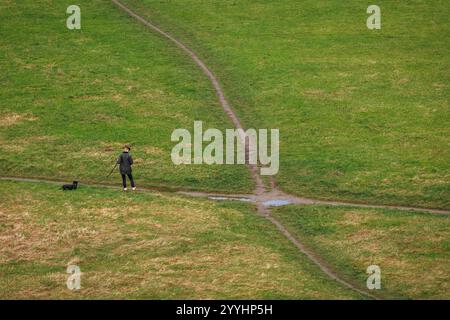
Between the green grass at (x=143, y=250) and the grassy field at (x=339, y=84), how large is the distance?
754 centimetres

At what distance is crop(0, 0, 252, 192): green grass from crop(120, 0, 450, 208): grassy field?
3.62m

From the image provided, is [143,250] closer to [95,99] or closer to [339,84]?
[95,99]

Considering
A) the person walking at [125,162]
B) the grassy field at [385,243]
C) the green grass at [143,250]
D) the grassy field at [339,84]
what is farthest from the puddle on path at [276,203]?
the person walking at [125,162]

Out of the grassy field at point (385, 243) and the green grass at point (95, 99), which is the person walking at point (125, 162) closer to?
the green grass at point (95, 99)

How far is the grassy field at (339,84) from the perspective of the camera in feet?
144

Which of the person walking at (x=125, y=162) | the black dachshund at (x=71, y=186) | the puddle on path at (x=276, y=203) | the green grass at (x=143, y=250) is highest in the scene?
the person walking at (x=125, y=162)

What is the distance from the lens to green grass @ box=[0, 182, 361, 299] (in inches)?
1212

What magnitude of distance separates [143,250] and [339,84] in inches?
1147

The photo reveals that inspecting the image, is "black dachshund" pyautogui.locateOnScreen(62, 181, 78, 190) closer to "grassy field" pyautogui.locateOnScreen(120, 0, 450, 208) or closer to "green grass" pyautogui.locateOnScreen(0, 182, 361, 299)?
"green grass" pyautogui.locateOnScreen(0, 182, 361, 299)

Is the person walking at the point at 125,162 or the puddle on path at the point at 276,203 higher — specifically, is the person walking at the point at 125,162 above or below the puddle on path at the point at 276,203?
above

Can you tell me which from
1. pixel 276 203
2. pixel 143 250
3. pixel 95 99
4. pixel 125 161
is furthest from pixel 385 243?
pixel 95 99

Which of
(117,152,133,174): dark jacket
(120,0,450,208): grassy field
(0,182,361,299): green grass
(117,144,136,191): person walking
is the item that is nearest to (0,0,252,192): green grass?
(117,144,136,191): person walking

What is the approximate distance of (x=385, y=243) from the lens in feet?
116
